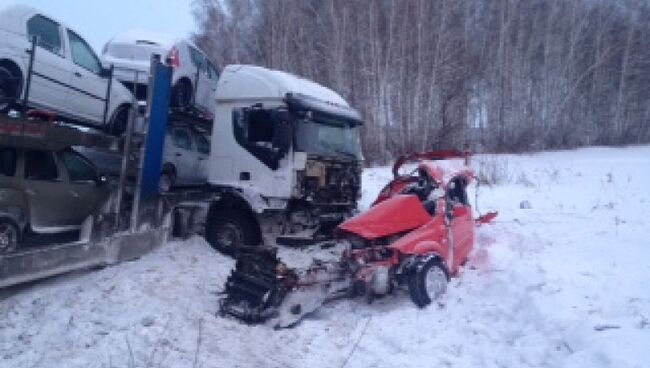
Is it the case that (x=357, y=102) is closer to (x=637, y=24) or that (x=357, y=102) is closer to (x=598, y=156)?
(x=598, y=156)

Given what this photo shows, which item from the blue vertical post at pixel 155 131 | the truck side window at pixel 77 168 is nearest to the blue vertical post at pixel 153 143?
the blue vertical post at pixel 155 131

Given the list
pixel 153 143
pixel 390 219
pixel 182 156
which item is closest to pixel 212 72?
pixel 182 156

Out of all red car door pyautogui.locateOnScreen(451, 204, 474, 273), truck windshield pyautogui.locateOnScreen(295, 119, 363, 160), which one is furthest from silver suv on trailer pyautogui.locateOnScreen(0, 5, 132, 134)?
red car door pyautogui.locateOnScreen(451, 204, 474, 273)

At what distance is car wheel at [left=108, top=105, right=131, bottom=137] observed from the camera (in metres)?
9.89

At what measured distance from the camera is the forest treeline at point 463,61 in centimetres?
2264

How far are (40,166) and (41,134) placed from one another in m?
0.63

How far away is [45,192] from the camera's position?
793 centimetres

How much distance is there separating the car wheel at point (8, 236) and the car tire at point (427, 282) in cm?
488

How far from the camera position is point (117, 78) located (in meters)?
11.1

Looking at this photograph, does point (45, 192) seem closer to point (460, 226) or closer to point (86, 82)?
point (86, 82)

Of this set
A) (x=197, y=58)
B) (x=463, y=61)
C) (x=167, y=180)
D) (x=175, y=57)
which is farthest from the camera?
(x=463, y=61)

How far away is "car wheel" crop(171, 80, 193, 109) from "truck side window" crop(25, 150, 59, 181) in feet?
11.0

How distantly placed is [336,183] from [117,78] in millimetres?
4877

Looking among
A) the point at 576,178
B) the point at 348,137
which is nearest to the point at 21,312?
the point at 348,137
